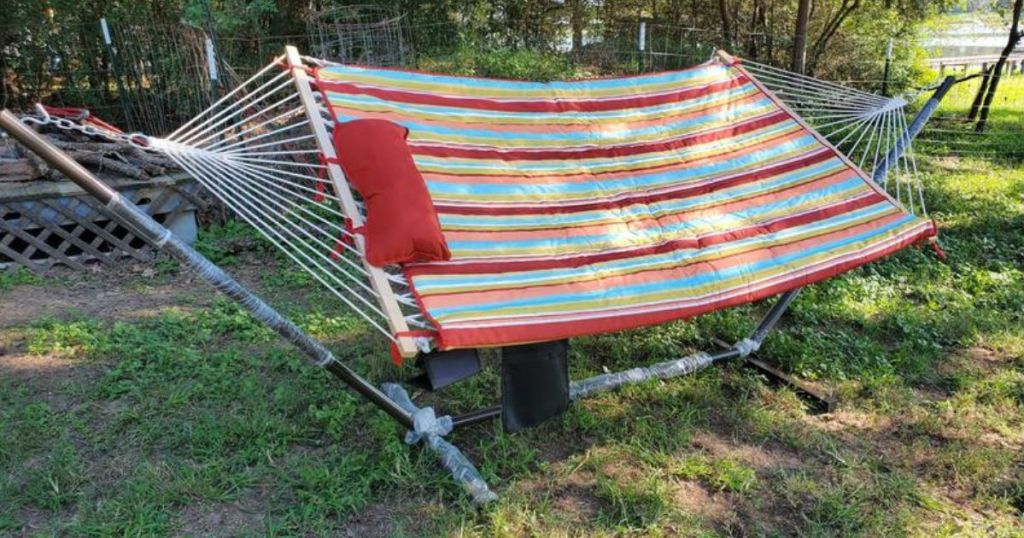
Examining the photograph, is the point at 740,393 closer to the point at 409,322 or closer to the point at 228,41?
the point at 409,322

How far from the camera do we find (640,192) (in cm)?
228

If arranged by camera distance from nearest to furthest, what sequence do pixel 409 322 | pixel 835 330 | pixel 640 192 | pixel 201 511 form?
pixel 409 322, pixel 201 511, pixel 640 192, pixel 835 330

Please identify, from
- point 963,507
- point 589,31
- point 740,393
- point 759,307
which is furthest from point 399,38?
point 963,507

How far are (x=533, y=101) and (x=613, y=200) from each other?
1.61 feet

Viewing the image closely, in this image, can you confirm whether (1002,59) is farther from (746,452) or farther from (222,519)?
(222,519)

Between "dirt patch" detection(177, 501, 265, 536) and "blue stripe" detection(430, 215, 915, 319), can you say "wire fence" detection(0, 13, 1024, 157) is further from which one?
"blue stripe" detection(430, 215, 915, 319)

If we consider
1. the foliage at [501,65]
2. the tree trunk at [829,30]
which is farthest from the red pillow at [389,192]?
the tree trunk at [829,30]

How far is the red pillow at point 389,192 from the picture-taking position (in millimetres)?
1655

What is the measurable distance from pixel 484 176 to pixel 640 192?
1.79 feet

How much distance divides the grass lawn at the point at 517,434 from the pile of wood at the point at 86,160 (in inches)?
23.7

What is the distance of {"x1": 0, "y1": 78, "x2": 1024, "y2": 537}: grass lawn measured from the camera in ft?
5.96

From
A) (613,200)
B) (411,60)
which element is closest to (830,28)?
(411,60)

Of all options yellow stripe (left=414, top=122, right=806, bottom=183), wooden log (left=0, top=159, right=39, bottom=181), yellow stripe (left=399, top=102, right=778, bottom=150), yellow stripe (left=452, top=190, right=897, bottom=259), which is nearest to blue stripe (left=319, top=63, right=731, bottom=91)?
yellow stripe (left=399, top=102, right=778, bottom=150)

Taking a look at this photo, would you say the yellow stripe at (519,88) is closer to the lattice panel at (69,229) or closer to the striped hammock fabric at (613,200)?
the striped hammock fabric at (613,200)
